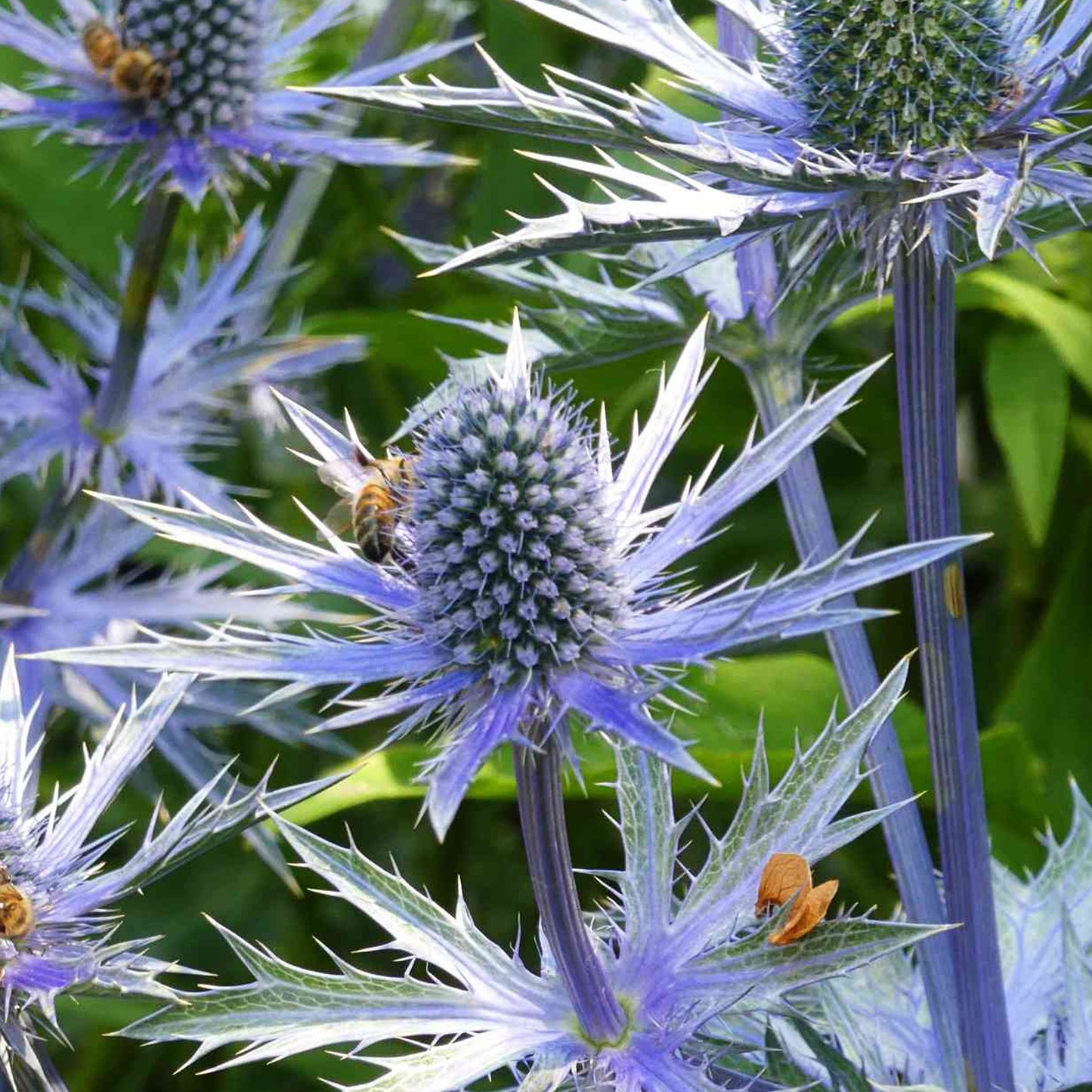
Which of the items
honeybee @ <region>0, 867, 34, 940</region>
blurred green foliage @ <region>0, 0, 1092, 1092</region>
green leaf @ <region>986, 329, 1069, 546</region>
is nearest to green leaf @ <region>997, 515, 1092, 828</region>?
blurred green foliage @ <region>0, 0, 1092, 1092</region>

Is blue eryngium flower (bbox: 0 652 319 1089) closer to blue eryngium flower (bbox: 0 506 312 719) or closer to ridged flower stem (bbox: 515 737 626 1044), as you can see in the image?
ridged flower stem (bbox: 515 737 626 1044)

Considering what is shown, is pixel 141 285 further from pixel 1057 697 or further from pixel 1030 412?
pixel 1057 697

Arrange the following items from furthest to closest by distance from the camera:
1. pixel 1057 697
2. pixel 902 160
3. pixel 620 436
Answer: pixel 620 436
pixel 1057 697
pixel 902 160

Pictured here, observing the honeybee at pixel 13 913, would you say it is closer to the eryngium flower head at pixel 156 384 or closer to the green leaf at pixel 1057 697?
the eryngium flower head at pixel 156 384

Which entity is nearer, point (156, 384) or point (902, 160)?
point (902, 160)

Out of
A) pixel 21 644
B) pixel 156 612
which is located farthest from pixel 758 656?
pixel 21 644

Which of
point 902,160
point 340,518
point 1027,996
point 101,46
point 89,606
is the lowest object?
point 1027,996

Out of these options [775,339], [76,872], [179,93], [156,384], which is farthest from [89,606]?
[775,339]
